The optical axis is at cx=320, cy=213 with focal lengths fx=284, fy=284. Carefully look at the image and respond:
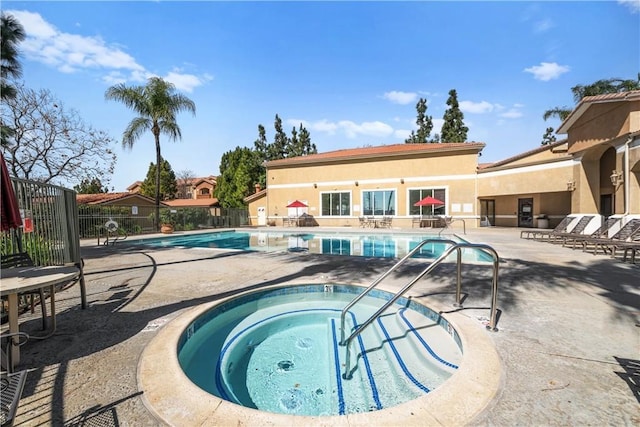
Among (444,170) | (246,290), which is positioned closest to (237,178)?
(444,170)

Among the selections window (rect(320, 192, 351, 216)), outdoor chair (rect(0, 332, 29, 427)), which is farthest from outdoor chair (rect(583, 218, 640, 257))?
window (rect(320, 192, 351, 216))

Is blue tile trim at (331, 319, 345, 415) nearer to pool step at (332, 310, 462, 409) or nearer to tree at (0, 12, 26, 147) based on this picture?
pool step at (332, 310, 462, 409)

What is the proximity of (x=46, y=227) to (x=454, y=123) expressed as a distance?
43.3 meters

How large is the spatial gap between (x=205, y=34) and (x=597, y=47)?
1668 centimetres

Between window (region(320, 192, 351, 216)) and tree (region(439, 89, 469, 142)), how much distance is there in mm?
22487

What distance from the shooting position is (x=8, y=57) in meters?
14.1

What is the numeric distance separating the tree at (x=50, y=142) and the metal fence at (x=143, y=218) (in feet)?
11.2

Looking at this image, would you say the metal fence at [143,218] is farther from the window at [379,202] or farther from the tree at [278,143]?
the tree at [278,143]

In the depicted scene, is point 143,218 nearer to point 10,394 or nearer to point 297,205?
point 297,205

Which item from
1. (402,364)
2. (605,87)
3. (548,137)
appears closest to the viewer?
(402,364)

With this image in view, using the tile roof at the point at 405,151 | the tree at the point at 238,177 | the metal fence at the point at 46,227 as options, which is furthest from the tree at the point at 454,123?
the metal fence at the point at 46,227

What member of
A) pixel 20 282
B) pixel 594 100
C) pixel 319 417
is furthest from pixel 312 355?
pixel 594 100

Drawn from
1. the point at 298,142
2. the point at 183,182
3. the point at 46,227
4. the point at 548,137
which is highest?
the point at 298,142

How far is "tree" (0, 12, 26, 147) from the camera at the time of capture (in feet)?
44.8
